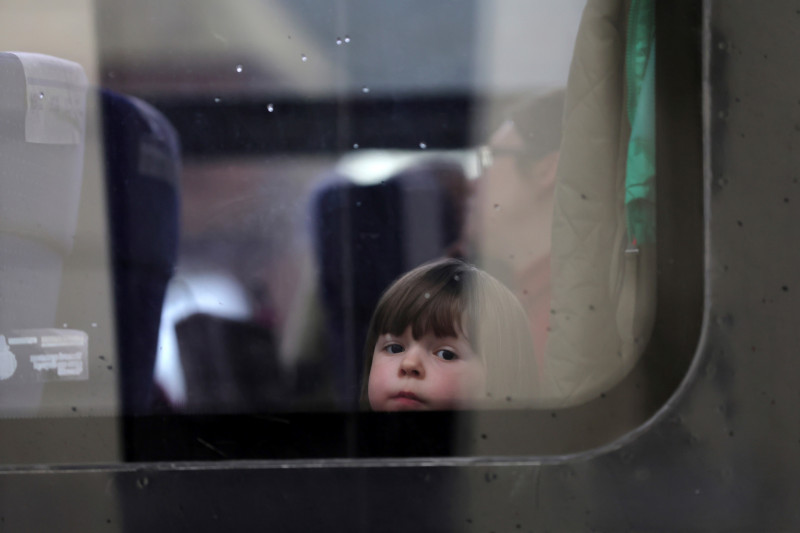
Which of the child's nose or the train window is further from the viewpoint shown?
the child's nose

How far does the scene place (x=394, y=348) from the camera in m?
1.22

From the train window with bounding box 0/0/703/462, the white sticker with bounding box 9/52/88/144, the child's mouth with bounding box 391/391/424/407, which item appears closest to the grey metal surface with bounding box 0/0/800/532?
the train window with bounding box 0/0/703/462

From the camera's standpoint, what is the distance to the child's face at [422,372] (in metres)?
1.13

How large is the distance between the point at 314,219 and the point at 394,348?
0.26 m

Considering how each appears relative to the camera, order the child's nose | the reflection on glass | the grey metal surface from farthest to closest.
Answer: the child's nose, the reflection on glass, the grey metal surface

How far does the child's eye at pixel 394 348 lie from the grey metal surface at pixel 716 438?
0.84 ft

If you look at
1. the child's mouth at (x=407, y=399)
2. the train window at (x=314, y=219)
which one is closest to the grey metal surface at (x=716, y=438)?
the train window at (x=314, y=219)

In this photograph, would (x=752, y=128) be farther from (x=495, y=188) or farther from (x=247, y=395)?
(x=247, y=395)

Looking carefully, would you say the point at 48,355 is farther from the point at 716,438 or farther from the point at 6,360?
the point at 716,438

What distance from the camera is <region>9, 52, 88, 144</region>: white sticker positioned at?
1124 millimetres

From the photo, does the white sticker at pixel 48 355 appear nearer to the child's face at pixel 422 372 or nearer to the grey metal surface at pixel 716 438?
the grey metal surface at pixel 716 438

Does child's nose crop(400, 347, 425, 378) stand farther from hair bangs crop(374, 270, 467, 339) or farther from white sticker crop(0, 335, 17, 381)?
white sticker crop(0, 335, 17, 381)

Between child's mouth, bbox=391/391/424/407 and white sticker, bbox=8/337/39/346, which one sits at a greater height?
white sticker, bbox=8/337/39/346

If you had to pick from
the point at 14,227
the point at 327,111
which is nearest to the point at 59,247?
the point at 14,227
